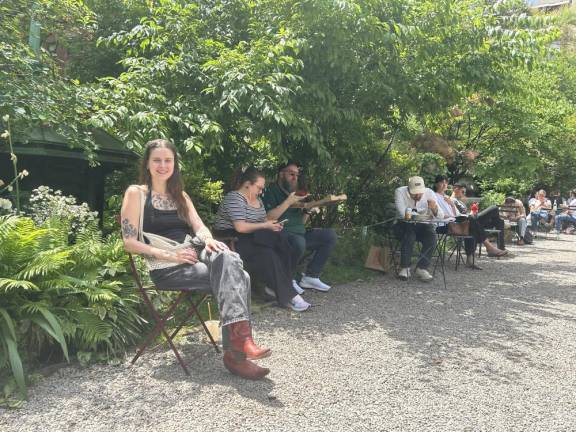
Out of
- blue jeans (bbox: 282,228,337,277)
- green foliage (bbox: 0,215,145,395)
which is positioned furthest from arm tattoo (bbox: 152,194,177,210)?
blue jeans (bbox: 282,228,337,277)

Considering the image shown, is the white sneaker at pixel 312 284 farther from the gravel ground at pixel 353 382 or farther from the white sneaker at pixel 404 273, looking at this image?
the white sneaker at pixel 404 273

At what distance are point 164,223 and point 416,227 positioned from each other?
422 centimetres

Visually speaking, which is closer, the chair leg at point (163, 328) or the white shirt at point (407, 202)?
the chair leg at point (163, 328)

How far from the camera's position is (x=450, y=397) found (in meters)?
3.13

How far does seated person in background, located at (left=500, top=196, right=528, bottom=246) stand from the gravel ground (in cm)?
817

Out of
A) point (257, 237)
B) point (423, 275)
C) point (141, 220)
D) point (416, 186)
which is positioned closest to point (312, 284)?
point (257, 237)

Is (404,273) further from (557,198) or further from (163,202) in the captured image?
(557,198)

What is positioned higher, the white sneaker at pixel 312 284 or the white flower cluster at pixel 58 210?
the white flower cluster at pixel 58 210

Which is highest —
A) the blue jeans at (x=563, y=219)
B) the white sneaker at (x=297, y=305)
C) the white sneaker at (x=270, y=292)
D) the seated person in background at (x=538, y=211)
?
the seated person in background at (x=538, y=211)

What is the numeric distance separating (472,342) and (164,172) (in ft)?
9.20

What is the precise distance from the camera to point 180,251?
11.2 feet

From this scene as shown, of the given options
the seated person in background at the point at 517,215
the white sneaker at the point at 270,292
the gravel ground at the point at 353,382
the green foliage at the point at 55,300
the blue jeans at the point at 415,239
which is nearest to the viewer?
the gravel ground at the point at 353,382

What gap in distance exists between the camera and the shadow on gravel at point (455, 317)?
3.90 metres

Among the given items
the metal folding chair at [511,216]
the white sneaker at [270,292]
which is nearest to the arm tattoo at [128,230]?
the white sneaker at [270,292]
